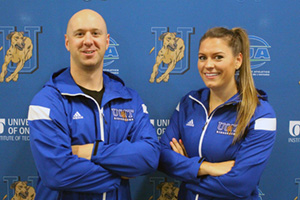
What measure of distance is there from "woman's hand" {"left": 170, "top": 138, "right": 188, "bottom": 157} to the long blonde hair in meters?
0.31

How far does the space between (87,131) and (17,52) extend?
3.05 ft

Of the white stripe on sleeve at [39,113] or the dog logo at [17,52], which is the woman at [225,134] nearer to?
the white stripe on sleeve at [39,113]

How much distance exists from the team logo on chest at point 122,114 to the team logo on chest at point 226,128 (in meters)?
0.49

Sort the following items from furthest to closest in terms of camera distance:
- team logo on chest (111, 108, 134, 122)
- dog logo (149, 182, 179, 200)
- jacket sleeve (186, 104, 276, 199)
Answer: dog logo (149, 182, 179, 200)
team logo on chest (111, 108, 134, 122)
jacket sleeve (186, 104, 276, 199)

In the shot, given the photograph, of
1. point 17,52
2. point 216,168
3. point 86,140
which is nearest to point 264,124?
point 216,168

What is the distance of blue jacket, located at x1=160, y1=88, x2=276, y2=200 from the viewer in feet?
4.55

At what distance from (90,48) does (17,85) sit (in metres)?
0.84

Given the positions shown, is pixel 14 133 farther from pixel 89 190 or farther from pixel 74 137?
pixel 89 190

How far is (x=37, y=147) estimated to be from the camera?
50.2 inches

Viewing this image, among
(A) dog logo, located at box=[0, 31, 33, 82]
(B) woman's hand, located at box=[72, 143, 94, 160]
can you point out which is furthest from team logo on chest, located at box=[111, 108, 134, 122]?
(A) dog logo, located at box=[0, 31, 33, 82]

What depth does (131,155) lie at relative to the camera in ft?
4.43

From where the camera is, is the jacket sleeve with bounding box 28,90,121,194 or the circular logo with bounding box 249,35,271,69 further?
the circular logo with bounding box 249,35,271,69

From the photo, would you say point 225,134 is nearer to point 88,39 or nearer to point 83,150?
point 83,150

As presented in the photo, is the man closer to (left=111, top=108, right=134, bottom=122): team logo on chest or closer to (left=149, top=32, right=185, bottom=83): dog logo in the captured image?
(left=111, top=108, right=134, bottom=122): team logo on chest
